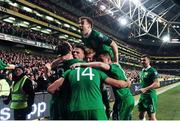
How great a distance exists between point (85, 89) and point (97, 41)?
160 centimetres

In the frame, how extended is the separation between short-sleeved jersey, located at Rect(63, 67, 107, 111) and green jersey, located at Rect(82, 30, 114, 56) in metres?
1.39

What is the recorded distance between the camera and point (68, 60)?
4.84 meters

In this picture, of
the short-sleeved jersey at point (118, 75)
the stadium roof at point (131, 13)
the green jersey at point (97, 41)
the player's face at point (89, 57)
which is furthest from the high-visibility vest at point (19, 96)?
the stadium roof at point (131, 13)

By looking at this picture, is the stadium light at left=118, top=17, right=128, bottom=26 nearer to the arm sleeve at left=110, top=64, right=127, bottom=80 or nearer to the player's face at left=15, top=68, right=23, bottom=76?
the player's face at left=15, top=68, right=23, bottom=76

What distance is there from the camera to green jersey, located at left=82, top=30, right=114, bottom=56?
5355 millimetres

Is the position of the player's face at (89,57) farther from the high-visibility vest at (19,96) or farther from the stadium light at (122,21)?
the stadium light at (122,21)

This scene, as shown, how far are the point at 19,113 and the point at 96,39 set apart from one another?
330 centimetres

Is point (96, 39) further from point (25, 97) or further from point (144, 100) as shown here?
point (144, 100)

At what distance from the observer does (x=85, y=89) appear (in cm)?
396

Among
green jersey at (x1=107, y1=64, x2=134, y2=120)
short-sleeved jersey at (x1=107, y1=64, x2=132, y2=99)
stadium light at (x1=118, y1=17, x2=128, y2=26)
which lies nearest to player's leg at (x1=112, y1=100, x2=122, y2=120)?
green jersey at (x1=107, y1=64, x2=134, y2=120)

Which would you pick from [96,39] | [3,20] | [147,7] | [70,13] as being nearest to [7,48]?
[3,20]

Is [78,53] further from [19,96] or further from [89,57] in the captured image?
[19,96]

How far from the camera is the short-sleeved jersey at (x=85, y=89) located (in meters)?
3.96

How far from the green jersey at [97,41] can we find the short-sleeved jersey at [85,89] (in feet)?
4.55
